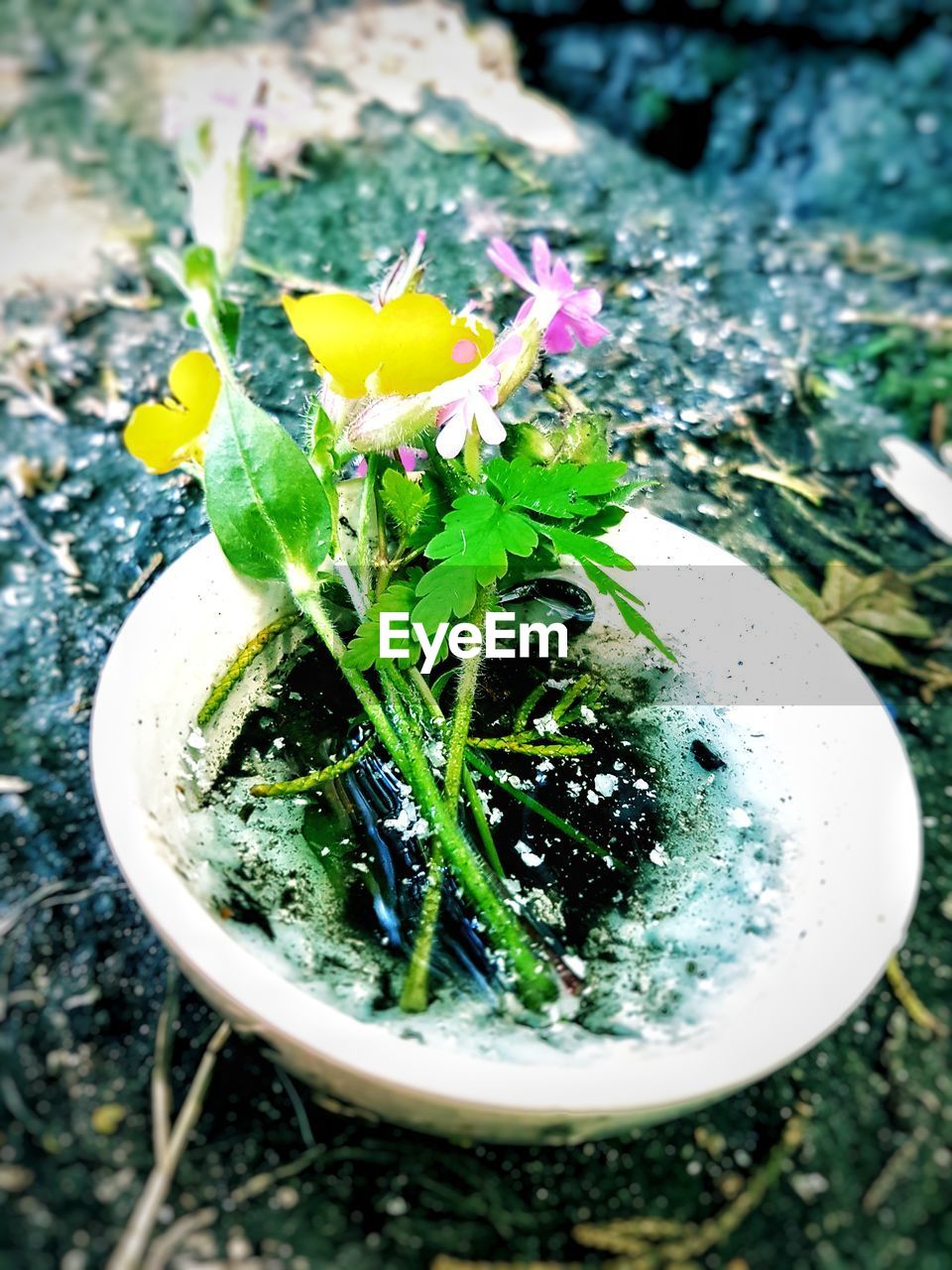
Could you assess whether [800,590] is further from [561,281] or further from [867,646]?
[561,281]

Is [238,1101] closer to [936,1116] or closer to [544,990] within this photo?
[544,990]

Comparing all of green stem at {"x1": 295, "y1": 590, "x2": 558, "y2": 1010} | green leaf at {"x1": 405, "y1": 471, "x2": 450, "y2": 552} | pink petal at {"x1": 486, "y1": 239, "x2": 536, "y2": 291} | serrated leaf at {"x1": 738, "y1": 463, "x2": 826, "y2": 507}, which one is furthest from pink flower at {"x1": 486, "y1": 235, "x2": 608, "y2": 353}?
serrated leaf at {"x1": 738, "y1": 463, "x2": 826, "y2": 507}

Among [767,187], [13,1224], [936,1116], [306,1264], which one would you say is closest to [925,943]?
[936,1116]

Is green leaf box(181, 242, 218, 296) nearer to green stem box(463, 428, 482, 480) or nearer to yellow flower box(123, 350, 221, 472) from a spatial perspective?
yellow flower box(123, 350, 221, 472)

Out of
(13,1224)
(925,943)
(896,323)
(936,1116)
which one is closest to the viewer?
(13,1224)

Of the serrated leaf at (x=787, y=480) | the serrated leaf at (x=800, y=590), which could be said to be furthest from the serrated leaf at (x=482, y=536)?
the serrated leaf at (x=787, y=480)

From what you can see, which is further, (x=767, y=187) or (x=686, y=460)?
(x=767, y=187)

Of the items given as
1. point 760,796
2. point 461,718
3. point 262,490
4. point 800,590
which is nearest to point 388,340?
point 262,490
